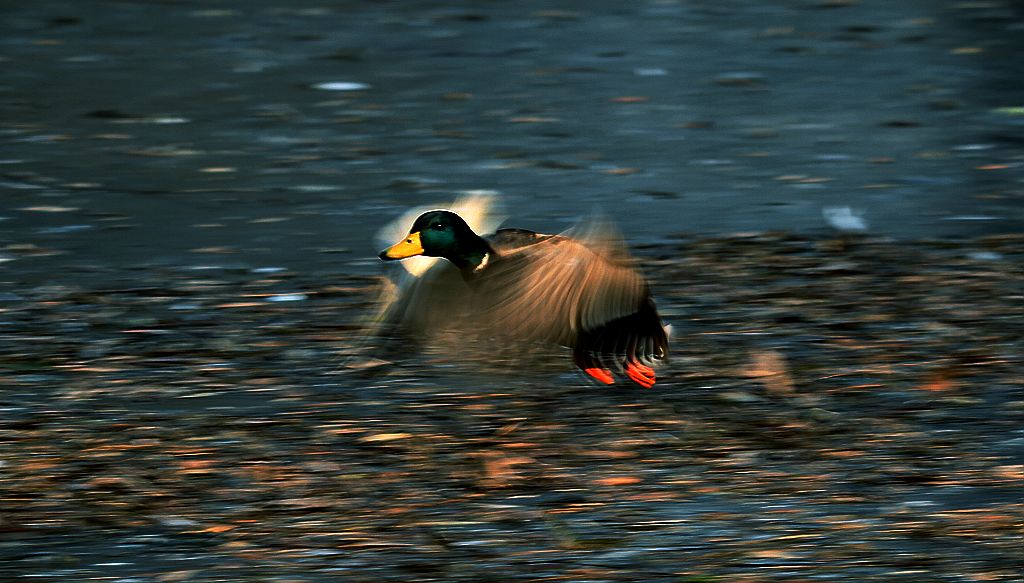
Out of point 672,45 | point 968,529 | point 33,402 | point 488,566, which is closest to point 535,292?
point 488,566

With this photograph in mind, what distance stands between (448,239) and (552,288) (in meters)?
0.50

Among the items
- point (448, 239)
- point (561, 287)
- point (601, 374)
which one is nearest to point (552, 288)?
point (561, 287)

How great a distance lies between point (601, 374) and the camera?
656 centimetres

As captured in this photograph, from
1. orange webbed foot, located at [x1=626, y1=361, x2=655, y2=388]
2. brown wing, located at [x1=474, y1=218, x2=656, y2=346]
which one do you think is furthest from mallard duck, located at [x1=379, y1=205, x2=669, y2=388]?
orange webbed foot, located at [x1=626, y1=361, x2=655, y2=388]

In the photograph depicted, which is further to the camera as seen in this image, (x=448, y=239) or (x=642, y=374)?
(x=642, y=374)

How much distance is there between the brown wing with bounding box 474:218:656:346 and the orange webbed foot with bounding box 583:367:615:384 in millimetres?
312

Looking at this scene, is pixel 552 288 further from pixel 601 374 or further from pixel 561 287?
pixel 601 374

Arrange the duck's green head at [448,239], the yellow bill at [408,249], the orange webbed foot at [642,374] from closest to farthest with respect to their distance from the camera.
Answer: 1. the duck's green head at [448,239]
2. the yellow bill at [408,249]
3. the orange webbed foot at [642,374]

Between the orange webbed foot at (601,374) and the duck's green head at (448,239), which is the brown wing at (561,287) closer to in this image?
the duck's green head at (448,239)

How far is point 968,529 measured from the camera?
17.8 feet

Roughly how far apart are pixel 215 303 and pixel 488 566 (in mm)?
3187

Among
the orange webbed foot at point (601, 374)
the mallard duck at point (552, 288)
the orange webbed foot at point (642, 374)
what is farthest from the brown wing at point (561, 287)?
the orange webbed foot at point (642, 374)

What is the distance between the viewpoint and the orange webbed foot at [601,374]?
6.52 metres

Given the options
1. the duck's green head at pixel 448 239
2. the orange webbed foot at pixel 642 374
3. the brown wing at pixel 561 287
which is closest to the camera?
the brown wing at pixel 561 287
